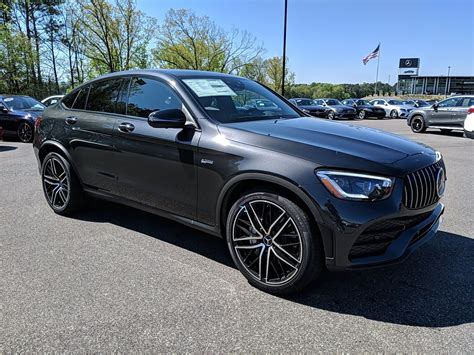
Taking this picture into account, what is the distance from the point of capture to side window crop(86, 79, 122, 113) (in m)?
4.12

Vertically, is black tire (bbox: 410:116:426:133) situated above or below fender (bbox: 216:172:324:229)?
below

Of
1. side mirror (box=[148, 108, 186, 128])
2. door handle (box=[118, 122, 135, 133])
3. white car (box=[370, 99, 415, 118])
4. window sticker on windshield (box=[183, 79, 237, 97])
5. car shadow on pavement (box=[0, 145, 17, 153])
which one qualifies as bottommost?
car shadow on pavement (box=[0, 145, 17, 153])

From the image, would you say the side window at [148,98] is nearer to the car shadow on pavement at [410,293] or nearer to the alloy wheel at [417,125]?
the car shadow on pavement at [410,293]

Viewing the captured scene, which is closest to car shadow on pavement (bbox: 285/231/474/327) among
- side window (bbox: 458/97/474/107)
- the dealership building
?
side window (bbox: 458/97/474/107)

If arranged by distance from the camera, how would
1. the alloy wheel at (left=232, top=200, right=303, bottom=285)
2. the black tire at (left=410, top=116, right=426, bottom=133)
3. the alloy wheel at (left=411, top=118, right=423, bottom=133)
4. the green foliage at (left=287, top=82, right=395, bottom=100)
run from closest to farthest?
the alloy wheel at (left=232, top=200, right=303, bottom=285) → the black tire at (left=410, top=116, right=426, bottom=133) → the alloy wheel at (left=411, top=118, right=423, bottom=133) → the green foliage at (left=287, top=82, right=395, bottom=100)

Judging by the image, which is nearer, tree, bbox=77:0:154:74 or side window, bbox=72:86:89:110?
side window, bbox=72:86:89:110

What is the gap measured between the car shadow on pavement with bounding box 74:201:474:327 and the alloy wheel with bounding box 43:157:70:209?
126 centimetres

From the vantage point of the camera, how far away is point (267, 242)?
2.93 meters

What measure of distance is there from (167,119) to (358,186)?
5.15 feet

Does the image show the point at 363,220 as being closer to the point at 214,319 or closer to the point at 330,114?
the point at 214,319

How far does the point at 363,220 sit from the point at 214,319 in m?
1.17

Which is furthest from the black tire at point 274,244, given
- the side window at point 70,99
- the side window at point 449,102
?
the side window at point 449,102

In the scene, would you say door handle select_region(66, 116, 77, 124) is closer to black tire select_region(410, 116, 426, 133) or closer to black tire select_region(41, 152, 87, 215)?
black tire select_region(41, 152, 87, 215)

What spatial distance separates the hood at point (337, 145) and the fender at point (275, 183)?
0.66 feet
